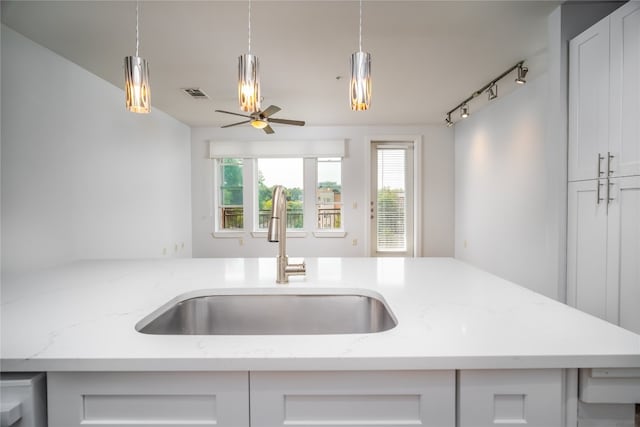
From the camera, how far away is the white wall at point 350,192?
536cm

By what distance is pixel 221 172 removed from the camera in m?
5.59

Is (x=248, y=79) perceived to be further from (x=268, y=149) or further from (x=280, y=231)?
(x=268, y=149)

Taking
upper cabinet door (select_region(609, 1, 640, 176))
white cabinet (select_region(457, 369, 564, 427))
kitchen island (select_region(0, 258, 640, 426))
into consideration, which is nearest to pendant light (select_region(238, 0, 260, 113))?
kitchen island (select_region(0, 258, 640, 426))

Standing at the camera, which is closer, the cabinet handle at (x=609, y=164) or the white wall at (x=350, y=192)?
the cabinet handle at (x=609, y=164)

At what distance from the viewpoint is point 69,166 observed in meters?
2.72

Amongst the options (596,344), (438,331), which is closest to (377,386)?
(438,331)

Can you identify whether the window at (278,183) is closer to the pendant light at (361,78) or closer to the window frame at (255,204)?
the window frame at (255,204)

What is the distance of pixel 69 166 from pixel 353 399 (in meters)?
3.12

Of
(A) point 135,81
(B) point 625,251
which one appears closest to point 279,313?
(A) point 135,81

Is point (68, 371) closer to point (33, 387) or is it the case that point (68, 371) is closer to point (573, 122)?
point (33, 387)

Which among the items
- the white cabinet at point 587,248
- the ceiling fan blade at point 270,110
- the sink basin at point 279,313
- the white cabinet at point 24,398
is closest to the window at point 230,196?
the ceiling fan blade at point 270,110

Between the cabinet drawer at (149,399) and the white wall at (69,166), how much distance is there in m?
2.18

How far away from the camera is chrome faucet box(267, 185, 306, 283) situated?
110 centimetres

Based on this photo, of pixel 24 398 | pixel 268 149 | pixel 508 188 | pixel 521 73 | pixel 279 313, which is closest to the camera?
pixel 24 398
